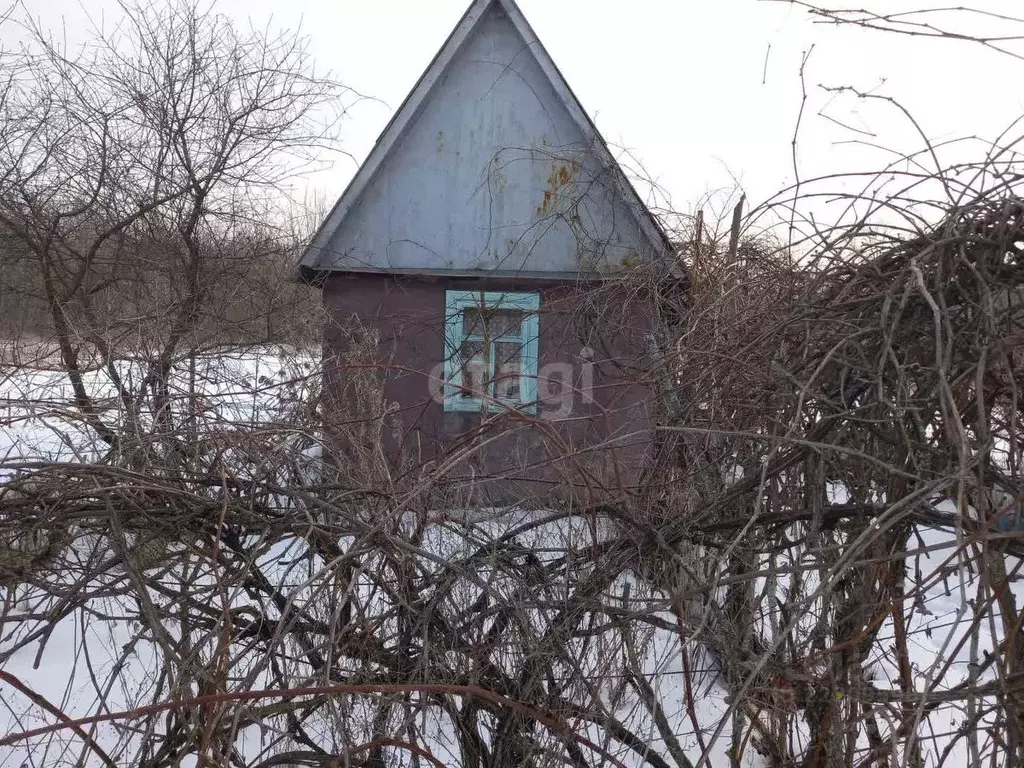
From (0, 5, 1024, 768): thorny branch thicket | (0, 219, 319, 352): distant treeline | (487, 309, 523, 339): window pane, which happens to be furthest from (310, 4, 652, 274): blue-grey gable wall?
(0, 5, 1024, 768): thorny branch thicket

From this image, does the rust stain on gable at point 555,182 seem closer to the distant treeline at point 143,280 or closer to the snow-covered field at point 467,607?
the distant treeline at point 143,280

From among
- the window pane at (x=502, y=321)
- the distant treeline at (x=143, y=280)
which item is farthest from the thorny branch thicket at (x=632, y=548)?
the window pane at (x=502, y=321)

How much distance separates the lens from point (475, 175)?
8930 mm

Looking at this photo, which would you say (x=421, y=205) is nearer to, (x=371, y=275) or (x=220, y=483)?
(x=371, y=275)

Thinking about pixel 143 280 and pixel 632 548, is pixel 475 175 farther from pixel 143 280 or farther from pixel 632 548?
pixel 632 548

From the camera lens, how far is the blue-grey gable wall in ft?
28.9

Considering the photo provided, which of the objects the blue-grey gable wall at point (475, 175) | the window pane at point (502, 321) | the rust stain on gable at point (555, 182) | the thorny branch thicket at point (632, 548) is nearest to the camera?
the thorny branch thicket at point (632, 548)

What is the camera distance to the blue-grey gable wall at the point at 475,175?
881cm

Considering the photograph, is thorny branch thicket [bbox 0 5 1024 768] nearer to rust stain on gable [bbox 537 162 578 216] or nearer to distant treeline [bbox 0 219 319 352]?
distant treeline [bbox 0 219 319 352]

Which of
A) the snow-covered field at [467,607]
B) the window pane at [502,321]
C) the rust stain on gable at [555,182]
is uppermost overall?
the rust stain on gable at [555,182]

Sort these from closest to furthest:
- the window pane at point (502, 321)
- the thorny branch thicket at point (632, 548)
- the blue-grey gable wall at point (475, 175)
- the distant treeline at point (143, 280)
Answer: the thorny branch thicket at point (632, 548)
the distant treeline at point (143, 280)
the window pane at point (502, 321)
the blue-grey gable wall at point (475, 175)

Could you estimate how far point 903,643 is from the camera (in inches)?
98.2

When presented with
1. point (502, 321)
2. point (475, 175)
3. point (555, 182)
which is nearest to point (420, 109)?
point (475, 175)

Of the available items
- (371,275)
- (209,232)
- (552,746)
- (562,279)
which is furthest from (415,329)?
(552,746)
